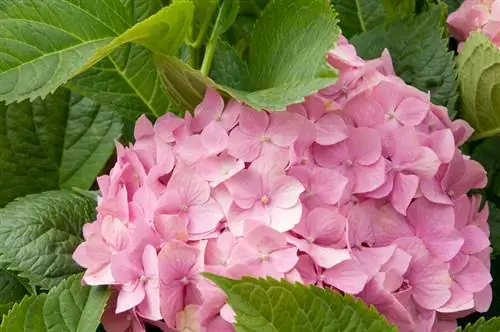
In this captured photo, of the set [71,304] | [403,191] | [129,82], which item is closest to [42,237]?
[71,304]

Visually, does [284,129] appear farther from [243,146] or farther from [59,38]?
[59,38]

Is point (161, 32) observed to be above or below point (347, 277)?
above

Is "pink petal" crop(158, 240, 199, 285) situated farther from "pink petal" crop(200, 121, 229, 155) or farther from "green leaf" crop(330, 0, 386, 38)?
"green leaf" crop(330, 0, 386, 38)

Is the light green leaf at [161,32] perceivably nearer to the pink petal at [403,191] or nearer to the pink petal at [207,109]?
the pink petal at [207,109]

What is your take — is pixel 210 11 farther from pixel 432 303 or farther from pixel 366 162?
pixel 432 303

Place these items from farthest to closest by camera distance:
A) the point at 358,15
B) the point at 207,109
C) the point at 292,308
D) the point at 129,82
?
the point at 358,15, the point at 129,82, the point at 207,109, the point at 292,308
